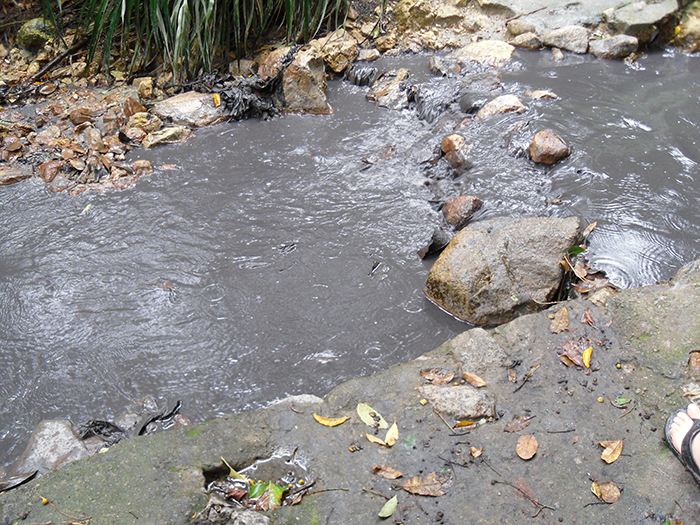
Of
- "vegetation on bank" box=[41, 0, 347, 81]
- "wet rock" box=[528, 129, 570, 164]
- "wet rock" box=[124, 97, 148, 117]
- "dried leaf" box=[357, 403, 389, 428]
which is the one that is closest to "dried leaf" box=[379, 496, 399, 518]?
"dried leaf" box=[357, 403, 389, 428]

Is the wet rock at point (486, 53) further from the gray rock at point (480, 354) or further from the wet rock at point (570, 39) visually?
the gray rock at point (480, 354)

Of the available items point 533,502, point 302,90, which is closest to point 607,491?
point 533,502

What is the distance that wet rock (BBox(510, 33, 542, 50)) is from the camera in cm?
636

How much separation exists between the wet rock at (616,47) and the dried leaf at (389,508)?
6.29 meters

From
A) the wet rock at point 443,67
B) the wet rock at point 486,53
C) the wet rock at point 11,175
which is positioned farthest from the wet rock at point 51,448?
the wet rock at point 486,53

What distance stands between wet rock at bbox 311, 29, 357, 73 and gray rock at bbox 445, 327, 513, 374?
190 inches

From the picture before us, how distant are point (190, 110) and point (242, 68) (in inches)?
45.6

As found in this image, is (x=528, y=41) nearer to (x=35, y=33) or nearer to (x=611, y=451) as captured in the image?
(x=611, y=451)

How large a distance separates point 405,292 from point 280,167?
6.80 ft

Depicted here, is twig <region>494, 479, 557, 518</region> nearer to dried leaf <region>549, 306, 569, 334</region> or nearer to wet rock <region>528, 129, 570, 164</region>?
dried leaf <region>549, 306, 569, 334</region>

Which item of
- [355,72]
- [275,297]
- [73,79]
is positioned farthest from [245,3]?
[275,297]

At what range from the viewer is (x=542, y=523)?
1856mm

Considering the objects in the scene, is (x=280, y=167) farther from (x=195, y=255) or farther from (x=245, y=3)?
(x=245, y=3)

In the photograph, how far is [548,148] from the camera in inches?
170
